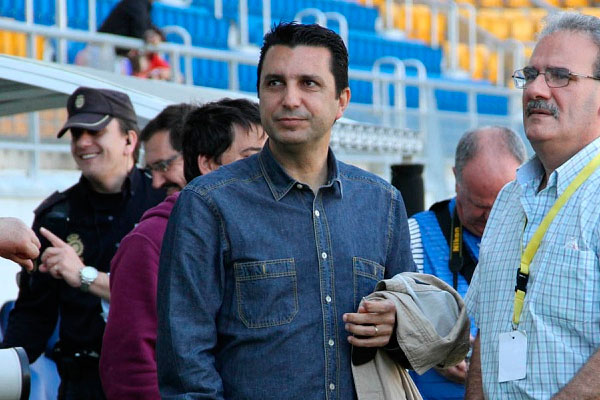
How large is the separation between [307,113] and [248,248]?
1.31 ft

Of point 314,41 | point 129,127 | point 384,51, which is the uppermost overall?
point 314,41

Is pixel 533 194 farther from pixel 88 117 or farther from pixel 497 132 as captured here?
pixel 88 117

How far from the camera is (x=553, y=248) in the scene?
9.32ft

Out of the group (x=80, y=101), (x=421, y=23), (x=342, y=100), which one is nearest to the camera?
(x=342, y=100)

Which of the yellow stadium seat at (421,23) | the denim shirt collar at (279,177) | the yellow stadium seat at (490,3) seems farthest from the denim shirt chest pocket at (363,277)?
the yellow stadium seat at (490,3)

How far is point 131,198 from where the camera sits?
14.9ft

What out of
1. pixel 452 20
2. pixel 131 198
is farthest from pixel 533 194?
pixel 452 20

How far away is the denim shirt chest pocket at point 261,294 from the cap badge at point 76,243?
182 centimetres

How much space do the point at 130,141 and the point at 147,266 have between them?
1332 millimetres

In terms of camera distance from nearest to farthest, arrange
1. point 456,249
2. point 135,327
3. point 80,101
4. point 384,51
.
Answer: point 135,327 < point 456,249 < point 80,101 < point 384,51

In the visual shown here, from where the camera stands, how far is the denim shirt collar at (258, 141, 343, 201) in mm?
2875

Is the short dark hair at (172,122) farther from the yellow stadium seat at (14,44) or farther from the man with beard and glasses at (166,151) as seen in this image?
the yellow stadium seat at (14,44)

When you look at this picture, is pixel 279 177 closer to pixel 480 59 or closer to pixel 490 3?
pixel 480 59

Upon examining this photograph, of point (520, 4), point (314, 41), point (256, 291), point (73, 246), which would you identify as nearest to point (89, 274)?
point (73, 246)
